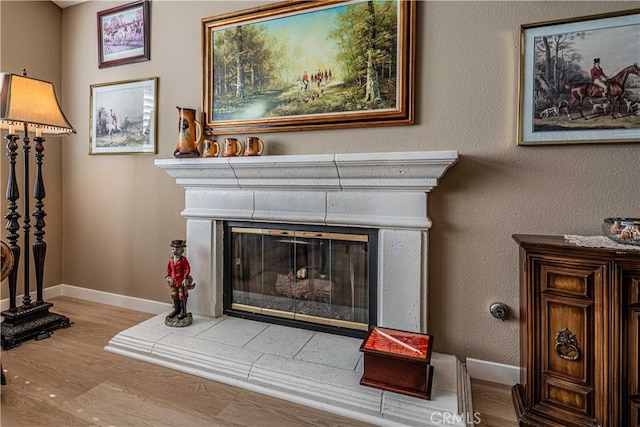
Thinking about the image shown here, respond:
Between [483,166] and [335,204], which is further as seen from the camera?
[335,204]

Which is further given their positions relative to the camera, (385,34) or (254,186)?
(254,186)

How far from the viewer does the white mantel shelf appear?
1.75 meters

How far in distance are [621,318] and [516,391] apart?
631 millimetres

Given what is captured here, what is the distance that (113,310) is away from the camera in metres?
2.74

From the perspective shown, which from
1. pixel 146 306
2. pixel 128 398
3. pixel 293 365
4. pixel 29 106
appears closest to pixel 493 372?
pixel 293 365

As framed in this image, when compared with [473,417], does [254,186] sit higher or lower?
higher

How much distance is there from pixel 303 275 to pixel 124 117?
6.42ft

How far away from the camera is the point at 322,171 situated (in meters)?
1.94

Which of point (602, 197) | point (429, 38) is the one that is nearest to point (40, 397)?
point (429, 38)

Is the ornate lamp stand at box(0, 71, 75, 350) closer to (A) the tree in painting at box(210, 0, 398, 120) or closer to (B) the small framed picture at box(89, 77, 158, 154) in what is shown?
(B) the small framed picture at box(89, 77, 158, 154)

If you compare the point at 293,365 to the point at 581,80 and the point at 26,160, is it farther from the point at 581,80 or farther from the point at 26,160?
the point at 26,160

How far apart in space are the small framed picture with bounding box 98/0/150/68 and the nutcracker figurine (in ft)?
5.18

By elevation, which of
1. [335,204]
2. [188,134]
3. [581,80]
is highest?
[581,80]

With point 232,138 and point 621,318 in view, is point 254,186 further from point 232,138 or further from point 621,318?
point 621,318
